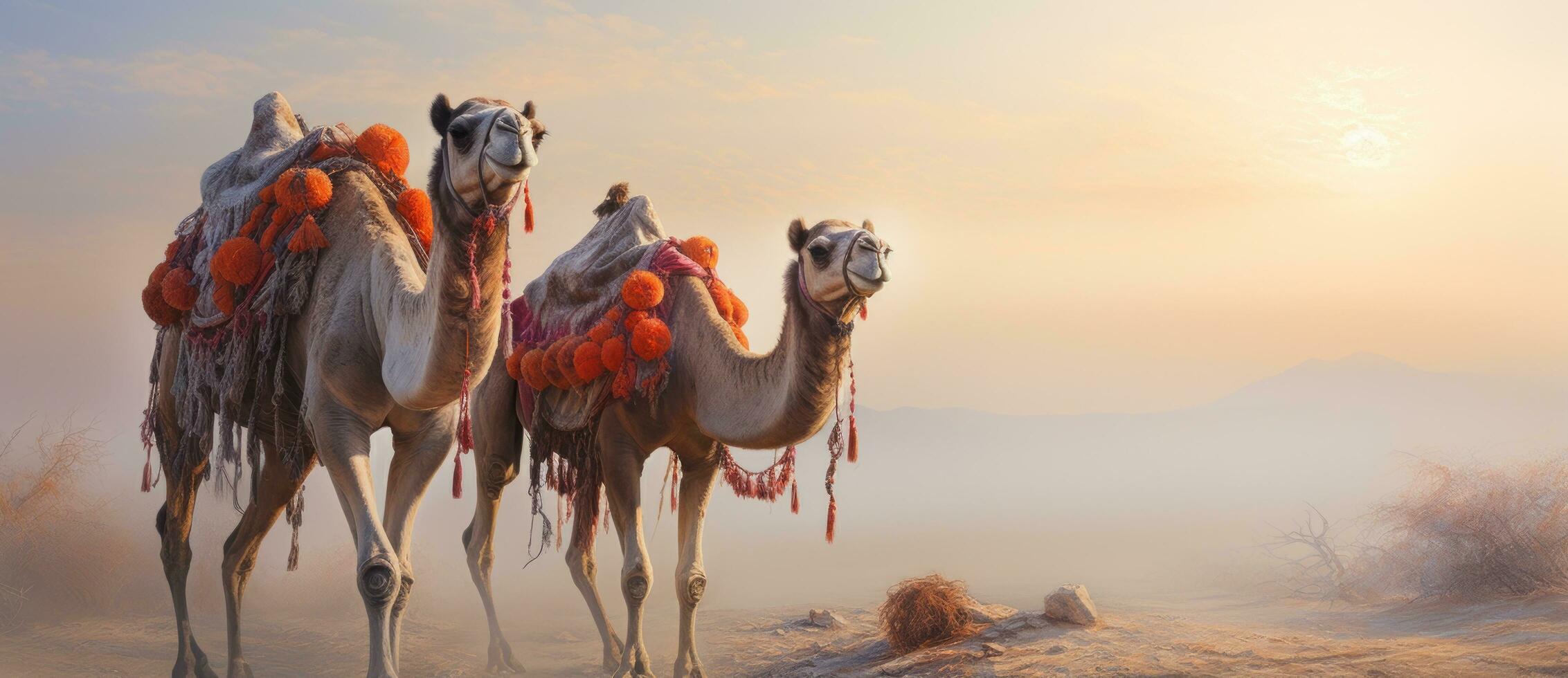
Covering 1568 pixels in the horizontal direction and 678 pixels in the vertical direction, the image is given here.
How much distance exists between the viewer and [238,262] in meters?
7.33

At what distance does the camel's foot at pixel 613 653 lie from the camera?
8.98 m

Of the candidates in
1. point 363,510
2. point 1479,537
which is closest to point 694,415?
point 363,510

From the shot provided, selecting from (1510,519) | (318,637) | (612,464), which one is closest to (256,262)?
(612,464)

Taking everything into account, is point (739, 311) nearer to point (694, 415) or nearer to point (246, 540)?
point (694, 415)

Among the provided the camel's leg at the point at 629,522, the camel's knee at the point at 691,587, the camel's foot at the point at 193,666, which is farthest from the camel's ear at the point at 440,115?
the camel's foot at the point at 193,666

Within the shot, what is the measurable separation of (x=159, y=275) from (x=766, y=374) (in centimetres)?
441

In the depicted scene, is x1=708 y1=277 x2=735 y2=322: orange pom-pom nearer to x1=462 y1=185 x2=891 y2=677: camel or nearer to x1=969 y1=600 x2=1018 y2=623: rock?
x1=462 y1=185 x2=891 y2=677: camel

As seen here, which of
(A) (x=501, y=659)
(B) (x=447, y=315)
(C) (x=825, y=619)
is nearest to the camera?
(B) (x=447, y=315)

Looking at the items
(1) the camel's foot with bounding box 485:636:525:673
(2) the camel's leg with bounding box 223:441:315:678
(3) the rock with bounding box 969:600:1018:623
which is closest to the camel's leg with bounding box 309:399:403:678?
(2) the camel's leg with bounding box 223:441:315:678

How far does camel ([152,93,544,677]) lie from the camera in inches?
211

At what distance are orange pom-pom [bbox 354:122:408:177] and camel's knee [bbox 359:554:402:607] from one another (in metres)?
2.82

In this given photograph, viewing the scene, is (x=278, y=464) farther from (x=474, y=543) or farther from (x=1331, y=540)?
(x=1331, y=540)

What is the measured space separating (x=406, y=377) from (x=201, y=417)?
2.68 metres

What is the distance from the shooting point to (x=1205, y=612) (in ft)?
36.2
